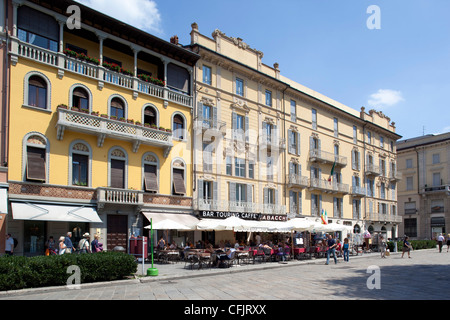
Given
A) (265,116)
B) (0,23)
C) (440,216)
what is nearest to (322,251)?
(265,116)

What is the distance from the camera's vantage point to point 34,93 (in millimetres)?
21062

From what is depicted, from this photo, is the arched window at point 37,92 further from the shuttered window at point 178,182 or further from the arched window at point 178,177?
the shuttered window at point 178,182

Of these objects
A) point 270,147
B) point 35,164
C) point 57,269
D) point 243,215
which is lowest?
point 57,269

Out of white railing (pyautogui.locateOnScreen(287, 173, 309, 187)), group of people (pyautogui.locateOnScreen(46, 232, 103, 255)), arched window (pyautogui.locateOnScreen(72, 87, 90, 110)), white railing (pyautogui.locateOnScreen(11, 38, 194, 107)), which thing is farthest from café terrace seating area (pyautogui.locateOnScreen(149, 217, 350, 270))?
arched window (pyautogui.locateOnScreen(72, 87, 90, 110))

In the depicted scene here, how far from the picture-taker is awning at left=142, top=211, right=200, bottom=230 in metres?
24.5

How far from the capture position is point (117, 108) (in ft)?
80.6

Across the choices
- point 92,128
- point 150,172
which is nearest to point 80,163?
point 92,128

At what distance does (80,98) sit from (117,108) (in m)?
2.35

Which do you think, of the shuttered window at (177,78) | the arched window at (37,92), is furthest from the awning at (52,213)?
the shuttered window at (177,78)

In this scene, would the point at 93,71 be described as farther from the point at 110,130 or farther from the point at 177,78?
the point at 177,78

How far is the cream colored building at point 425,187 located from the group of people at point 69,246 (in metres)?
53.3

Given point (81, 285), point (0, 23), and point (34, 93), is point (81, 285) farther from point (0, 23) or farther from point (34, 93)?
point (0, 23)

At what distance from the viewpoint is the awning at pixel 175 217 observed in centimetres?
2445

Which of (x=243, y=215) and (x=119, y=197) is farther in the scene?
(x=243, y=215)
